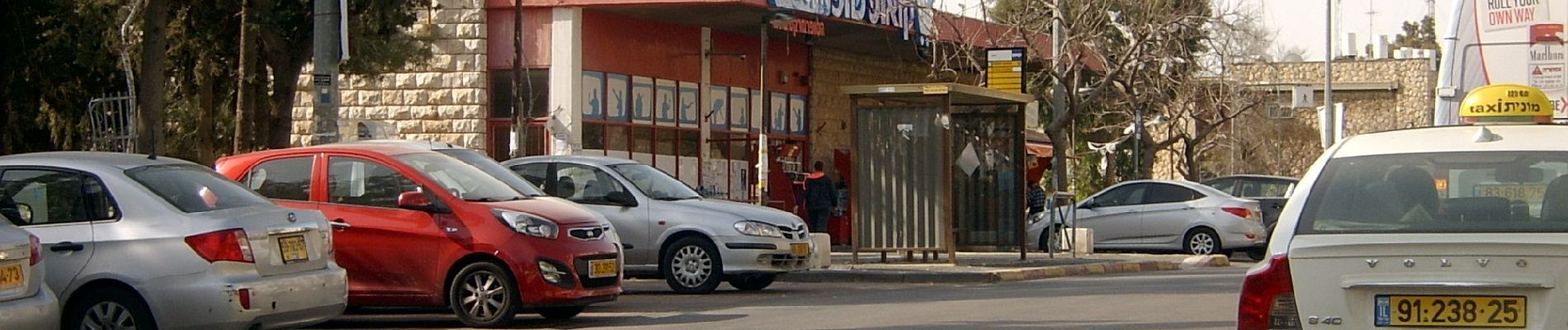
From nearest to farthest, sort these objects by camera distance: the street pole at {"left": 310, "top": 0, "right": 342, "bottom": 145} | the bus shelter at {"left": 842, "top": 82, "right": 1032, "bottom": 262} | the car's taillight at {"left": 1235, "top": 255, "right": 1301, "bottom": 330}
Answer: the car's taillight at {"left": 1235, "top": 255, "right": 1301, "bottom": 330}, the street pole at {"left": 310, "top": 0, "right": 342, "bottom": 145}, the bus shelter at {"left": 842, "top": 82, "right": 1032, "bottom": 262}

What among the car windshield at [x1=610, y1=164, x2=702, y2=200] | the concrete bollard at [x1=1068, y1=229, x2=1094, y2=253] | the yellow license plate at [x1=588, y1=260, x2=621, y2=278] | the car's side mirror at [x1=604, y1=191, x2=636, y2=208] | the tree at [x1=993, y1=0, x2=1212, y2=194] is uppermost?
the tree at [x1=993, y1=0, x2=1212, y2=194]

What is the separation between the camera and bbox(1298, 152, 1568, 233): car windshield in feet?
23.0

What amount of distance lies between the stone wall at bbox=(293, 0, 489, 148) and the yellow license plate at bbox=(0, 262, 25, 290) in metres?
17.3

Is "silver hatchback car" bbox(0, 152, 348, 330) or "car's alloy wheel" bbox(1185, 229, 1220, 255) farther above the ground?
"silver hatchback car" bbox(0, 152, 348, 330)

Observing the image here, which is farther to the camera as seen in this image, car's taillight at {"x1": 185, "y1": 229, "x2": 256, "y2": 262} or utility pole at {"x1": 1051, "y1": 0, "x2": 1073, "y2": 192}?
utility pole at {"x1": 1051, "y1": 0, "x2": 1073, "y2": 192}

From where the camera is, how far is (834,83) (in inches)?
1363

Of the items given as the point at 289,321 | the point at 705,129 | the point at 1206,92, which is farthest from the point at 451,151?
the point at 1206,92

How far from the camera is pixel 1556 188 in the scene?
7078 mm

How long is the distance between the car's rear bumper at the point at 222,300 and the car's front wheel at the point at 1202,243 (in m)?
18.3

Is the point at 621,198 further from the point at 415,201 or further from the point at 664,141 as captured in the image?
the point at 664,141

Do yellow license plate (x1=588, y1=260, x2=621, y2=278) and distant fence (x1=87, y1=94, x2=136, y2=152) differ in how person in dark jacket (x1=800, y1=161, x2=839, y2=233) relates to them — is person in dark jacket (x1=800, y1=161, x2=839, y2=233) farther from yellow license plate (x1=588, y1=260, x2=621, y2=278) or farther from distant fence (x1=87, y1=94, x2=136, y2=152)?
yellow license plate (x1=588, y1=260, x2=621, y2=278)

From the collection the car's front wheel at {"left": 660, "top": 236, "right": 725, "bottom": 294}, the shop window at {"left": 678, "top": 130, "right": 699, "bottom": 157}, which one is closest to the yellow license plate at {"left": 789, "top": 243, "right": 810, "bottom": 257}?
the car's front wheel at {"left": 660, "top": 236, "right": 725, "bottom": 294}

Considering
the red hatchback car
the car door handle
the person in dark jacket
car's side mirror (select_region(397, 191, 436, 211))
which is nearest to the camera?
the car door handle

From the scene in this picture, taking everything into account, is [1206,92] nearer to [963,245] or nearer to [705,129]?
[705,129]
